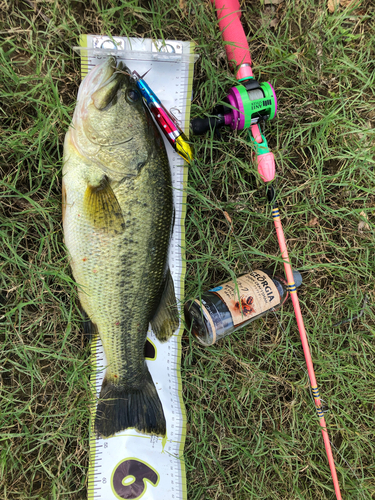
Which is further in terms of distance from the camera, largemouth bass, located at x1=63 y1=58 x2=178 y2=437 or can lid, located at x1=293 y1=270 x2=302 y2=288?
can lid, located at x1=293 y1=270 x2=302 y2=288

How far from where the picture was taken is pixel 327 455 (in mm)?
2053

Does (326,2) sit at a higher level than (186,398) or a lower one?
higher

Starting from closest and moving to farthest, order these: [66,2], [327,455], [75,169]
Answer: [75,169], [66,2], [327,455]

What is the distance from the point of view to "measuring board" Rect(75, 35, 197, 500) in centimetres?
184

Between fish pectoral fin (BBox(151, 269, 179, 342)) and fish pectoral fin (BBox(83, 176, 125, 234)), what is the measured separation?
0.50 metres

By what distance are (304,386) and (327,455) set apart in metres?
0.46

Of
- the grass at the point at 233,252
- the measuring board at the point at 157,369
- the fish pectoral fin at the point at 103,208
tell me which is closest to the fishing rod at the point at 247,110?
the grass at the point at 233,252

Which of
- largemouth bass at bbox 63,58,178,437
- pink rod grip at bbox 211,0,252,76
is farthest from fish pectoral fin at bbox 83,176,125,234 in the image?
pink rod grip at bbox 211,0,252,76

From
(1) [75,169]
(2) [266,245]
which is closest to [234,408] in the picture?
(2) [266,245]

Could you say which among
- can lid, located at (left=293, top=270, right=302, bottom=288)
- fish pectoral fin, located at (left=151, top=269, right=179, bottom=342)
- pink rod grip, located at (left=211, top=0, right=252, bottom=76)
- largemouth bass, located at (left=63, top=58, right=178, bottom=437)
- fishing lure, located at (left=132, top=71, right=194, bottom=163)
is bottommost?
fish pectoral fin, located at (left=151, top=269, right=179, bottom=342)

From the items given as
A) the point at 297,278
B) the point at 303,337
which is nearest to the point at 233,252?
the point at 297,278

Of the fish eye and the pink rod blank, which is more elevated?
the fish eye

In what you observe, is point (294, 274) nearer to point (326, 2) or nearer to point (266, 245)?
point (266, 245)

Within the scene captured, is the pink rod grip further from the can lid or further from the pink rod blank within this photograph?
the can lid
